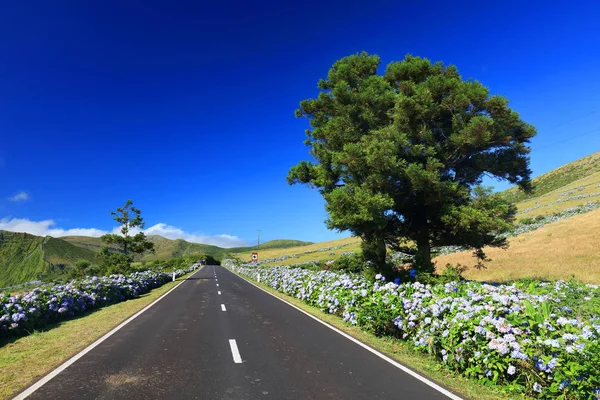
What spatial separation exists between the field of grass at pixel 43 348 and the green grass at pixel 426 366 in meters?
6.97

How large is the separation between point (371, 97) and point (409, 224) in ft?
24.2

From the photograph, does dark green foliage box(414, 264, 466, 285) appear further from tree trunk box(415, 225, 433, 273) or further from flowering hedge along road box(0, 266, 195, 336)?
flowering hedge along road box(0, 266, 195, 336)

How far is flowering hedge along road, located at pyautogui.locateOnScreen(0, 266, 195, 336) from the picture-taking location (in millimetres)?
10242

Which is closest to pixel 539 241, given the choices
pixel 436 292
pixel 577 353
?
pixel 436 292

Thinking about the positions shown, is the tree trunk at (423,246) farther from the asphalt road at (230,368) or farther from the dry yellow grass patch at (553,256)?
the asphalt road at (230,368)

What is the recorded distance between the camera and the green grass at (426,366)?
5676 millimetres

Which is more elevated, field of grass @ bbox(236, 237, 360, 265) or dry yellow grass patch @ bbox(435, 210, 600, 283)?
field of grass @ bbox(236, 237, 360, 265)

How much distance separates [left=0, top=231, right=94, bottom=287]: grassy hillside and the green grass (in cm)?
15141

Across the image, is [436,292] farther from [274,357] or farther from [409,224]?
[409,224]

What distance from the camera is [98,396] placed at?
521cm

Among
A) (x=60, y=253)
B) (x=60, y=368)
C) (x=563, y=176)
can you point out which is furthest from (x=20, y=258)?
(x=563, y=176)

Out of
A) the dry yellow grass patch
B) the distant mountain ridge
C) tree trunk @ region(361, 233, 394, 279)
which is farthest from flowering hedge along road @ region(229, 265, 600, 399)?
the distant mountain ridge

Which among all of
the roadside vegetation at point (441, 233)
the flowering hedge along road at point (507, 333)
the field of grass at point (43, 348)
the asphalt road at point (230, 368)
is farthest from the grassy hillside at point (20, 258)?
the flowering hedge along road at point (507, 333)

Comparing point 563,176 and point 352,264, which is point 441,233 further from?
point 563,176
